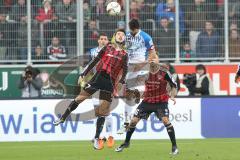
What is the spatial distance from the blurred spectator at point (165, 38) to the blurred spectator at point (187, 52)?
0.30 m

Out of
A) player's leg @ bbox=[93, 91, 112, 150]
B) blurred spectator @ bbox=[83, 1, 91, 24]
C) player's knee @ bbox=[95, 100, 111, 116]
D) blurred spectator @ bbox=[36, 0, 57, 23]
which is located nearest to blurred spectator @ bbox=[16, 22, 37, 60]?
blurred spectator @ bbox=[36, 0, 57, 23]

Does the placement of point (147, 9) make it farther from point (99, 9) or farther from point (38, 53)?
point (38, 53)

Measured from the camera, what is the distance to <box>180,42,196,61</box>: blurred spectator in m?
21.8

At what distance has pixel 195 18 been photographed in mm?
21688

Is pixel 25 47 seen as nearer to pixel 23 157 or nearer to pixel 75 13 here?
pixel 75 13

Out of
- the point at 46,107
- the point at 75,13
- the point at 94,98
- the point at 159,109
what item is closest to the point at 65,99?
the point at 46,107

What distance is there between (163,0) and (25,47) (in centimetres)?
425

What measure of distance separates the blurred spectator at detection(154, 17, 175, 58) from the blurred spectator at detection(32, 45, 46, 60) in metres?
3.37

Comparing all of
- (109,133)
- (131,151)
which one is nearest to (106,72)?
(131,151)

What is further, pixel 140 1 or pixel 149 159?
pixel 140 1

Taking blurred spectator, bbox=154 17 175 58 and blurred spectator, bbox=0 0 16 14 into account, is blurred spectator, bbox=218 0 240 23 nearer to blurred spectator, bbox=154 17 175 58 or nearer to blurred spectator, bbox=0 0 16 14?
blurred spectator, bbox=154 17 175 58

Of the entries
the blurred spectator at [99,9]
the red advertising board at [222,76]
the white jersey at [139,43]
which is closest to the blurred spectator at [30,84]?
the blurred spectator at [99,9]

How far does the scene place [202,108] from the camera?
64.5ft

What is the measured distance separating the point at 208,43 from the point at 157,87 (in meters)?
7.24
